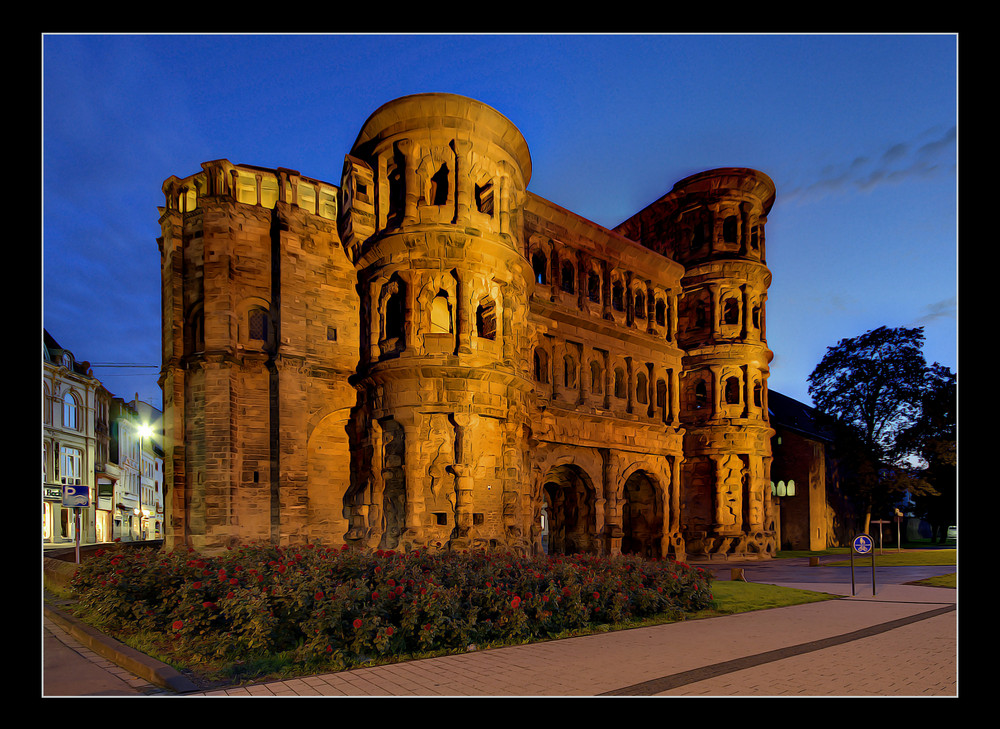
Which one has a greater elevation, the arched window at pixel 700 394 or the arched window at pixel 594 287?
the arched window at pixel 594 287

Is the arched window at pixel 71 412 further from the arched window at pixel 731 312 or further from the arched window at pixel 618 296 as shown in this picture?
the arched window at pixel 731 312

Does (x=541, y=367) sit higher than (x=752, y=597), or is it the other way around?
(x=541, y=367)

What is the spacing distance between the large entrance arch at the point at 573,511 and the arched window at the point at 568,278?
7.82 meters

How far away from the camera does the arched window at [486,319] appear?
22844mm

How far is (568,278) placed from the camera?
30719 mm

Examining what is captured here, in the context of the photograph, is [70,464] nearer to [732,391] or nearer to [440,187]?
[440,187]

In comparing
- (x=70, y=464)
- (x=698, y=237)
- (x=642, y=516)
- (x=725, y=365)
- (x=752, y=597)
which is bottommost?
(x=642, y=516)

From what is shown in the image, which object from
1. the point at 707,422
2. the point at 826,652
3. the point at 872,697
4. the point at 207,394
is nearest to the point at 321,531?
the point at 207,394

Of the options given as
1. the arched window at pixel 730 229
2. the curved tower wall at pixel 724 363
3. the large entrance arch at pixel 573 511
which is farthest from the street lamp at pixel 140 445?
the arched window at pixel 730 229

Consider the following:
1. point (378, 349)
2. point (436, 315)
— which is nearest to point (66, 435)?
point (378, 349)

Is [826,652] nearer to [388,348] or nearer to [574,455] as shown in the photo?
[388,348]

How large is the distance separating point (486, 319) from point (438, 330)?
189 centimetres

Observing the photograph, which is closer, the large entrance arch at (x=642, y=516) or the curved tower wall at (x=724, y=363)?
the large entrance arch at (x=642, y=516)

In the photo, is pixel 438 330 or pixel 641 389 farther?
pixel 641 389
